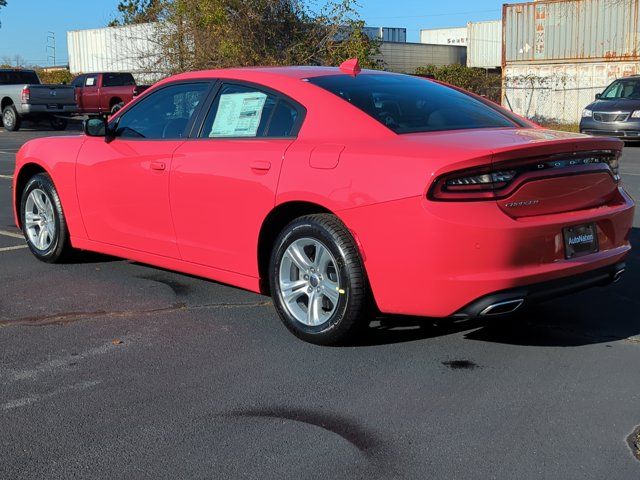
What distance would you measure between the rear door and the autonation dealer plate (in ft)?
5.34

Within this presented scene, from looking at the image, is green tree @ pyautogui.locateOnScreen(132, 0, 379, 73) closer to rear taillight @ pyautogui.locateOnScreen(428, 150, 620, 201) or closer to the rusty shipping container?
the rusty shipping container

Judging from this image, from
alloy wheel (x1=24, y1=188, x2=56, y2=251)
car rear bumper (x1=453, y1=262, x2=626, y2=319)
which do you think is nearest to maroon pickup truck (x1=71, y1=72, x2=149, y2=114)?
alloy wheel (x1=24, y1=188, x2=56, y2=251)

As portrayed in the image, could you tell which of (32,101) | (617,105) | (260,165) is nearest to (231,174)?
(260,165)

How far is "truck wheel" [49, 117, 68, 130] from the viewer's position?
26.5m

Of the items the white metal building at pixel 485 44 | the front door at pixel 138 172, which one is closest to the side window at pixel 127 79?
the front door at pixel 138 172

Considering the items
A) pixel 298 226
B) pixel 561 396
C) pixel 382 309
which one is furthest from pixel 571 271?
pixel 298 226

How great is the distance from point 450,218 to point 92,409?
1906 mm

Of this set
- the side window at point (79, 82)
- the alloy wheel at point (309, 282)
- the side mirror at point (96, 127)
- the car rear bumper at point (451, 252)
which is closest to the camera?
the car rear bumper at point (451, 252)

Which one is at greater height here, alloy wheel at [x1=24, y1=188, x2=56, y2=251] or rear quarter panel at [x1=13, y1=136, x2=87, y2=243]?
rear quarter panel at [x1=13, y1=136, x2=87, y2=243]

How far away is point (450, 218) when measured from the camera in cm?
389

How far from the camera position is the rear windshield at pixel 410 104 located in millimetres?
4672

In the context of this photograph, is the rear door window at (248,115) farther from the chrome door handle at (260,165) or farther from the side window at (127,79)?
the side window at (127,79)

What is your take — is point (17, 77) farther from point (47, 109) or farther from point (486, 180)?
point (486, 180)

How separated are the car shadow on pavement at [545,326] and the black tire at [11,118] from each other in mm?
22891
